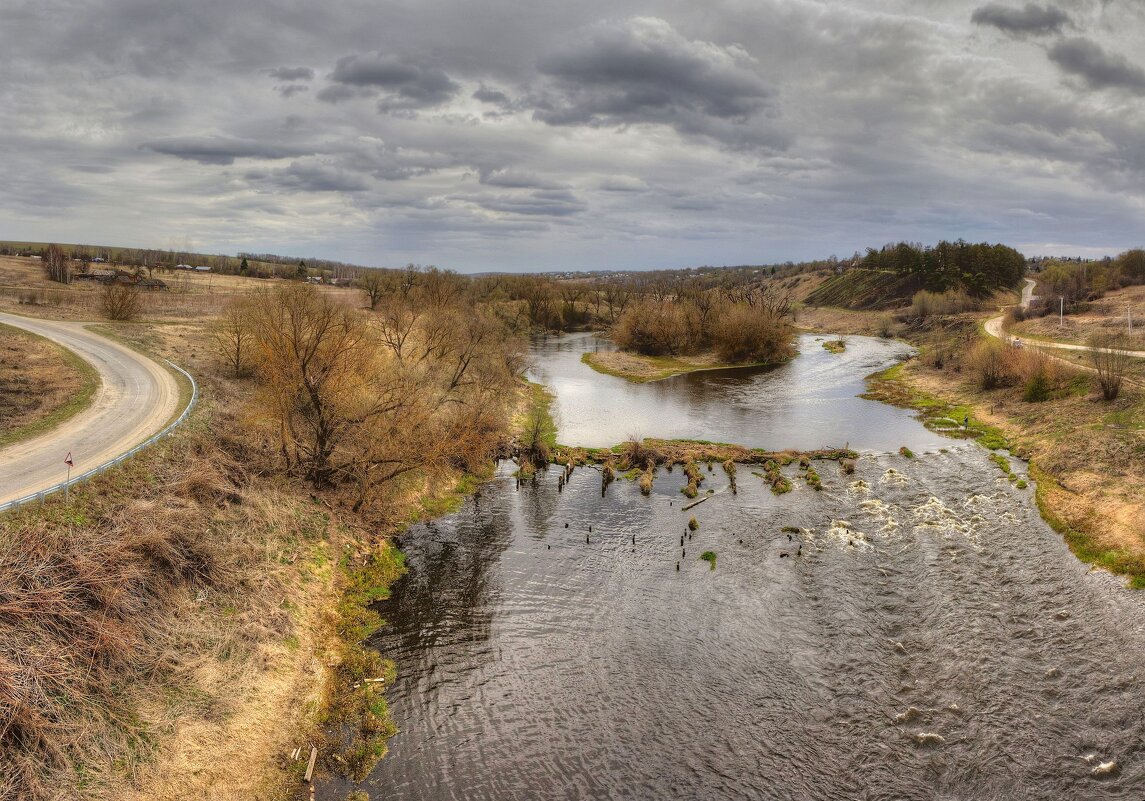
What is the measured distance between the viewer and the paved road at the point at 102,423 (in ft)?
76.7

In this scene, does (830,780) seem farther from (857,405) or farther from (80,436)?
(857,405)

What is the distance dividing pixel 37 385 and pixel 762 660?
39.3m

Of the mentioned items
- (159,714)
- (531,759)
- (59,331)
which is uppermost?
(59,331)

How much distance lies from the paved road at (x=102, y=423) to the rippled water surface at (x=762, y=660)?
13.0 meters

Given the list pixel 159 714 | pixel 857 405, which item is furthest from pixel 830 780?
pixel 857 405

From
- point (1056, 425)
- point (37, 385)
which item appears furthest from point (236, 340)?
point (1056, 425)

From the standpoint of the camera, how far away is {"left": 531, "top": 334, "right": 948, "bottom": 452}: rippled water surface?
158ft

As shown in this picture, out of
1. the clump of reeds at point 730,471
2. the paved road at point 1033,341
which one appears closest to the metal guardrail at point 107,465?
the clump of reeds at point 730,471

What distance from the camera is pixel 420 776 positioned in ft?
54.6

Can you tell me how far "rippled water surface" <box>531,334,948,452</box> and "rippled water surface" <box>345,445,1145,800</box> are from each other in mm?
15110

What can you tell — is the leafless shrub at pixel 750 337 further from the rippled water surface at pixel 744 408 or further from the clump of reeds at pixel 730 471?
the clump of reeds at pixel 730 471

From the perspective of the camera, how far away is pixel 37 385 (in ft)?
114

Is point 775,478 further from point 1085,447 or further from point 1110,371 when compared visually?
point 1110,371

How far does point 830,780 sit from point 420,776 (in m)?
10.7
